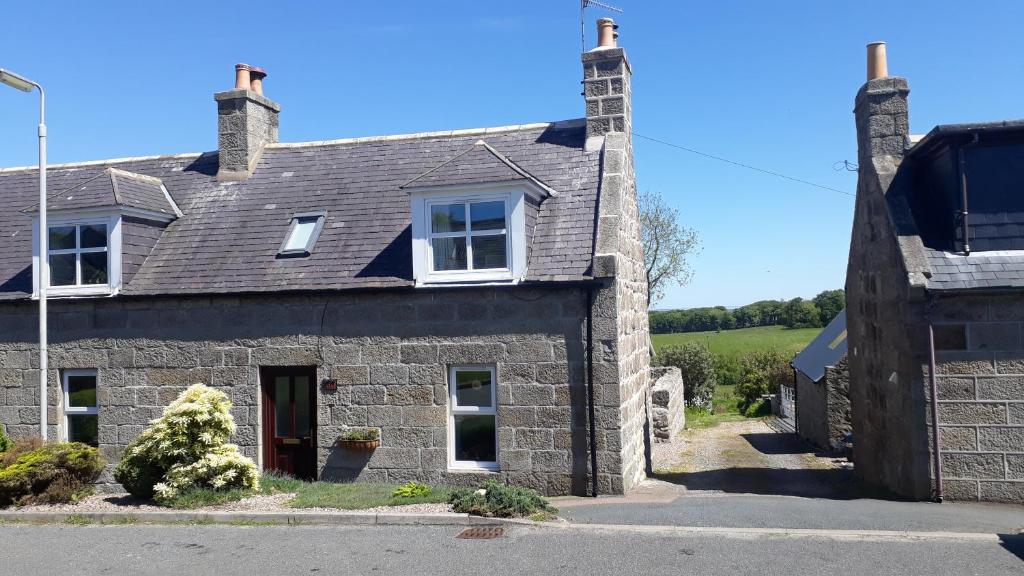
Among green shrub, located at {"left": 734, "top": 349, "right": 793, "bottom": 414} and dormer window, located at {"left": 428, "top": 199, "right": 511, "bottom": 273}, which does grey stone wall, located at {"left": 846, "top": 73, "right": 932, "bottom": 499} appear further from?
green shrub, located at {"left": 734, "top": 349, "right": 793, "bottom": 414}

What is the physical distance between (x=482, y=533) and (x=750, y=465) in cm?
1069

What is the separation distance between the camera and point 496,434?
12297mm

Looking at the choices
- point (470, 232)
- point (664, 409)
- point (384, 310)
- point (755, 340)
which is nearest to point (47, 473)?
point (384, 310)

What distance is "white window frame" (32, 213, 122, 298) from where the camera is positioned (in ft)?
44.7

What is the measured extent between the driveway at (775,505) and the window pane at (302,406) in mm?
4468

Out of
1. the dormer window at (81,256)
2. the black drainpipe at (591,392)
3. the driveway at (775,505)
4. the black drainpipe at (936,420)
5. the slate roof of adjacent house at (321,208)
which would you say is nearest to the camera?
the driveway at (775,505)

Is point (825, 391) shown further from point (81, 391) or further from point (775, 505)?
point (81, 391)

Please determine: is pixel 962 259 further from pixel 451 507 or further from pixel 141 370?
pixel 141 370

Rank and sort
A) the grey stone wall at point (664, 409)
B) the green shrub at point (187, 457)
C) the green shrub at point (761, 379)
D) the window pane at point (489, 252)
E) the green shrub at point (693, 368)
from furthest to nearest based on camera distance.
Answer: the green shrub at point (693, 368), the green shrub at point (761, 379), the grey stone wall at point (664, 409), the window pane at point (489, 252), the green shrub at point (187, 457)

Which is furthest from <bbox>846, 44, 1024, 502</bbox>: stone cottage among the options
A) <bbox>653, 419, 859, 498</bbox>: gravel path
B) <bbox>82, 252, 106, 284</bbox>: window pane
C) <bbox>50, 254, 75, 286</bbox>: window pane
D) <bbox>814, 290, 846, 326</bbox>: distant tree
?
<bbox>814, 290, 846, 326</bbox>: distant tree

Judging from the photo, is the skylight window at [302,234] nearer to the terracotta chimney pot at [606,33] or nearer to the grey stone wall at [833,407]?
the terracotta chimney pot at [606,33]

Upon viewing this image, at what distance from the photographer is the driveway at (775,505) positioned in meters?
9.49

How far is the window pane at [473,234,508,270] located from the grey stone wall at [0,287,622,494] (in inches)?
17.3

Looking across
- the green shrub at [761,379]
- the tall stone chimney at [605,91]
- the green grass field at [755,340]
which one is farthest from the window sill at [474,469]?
the green grass field at [755,340]
